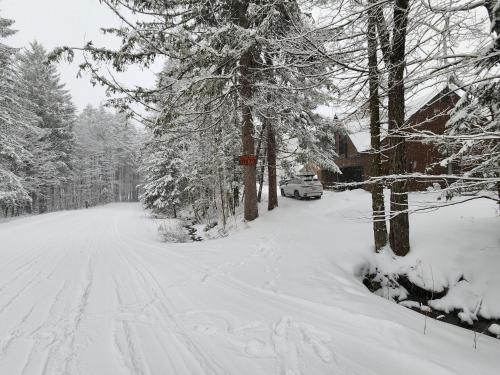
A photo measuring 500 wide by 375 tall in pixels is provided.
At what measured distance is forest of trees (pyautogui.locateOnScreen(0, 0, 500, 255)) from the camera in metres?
4.02

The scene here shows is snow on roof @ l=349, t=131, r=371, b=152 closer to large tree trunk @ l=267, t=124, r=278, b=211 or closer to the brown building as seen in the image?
the brown building

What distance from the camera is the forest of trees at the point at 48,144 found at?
19.5 m

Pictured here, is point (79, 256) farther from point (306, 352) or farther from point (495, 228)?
point (495, 228)

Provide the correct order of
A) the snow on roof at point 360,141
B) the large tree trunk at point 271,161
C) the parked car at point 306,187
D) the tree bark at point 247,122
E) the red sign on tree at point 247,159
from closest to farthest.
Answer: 1. the tree bark at point 247,122
2. the red sign on tree at point 247,159
3. the large tree trunk at point 271,161
4. the parked car at point 306,187
5. the snow on roof at point 360,141

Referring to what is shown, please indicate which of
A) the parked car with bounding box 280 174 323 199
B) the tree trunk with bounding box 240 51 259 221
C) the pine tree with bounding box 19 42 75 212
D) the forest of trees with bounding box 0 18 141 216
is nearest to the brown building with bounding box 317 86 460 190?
the parked car with bounding box 280 174 323 199

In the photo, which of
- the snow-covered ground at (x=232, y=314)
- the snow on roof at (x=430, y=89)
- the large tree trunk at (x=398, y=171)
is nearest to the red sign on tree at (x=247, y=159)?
the snow-covered ground at (x=232, y=314)

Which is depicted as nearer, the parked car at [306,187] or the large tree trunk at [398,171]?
the large tree trunk at [398,171]

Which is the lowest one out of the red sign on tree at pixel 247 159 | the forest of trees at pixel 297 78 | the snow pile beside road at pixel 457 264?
the snow pile beside road at pixel 457 264

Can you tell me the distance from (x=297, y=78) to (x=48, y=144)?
26.5 meters

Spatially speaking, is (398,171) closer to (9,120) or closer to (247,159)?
(247,159)

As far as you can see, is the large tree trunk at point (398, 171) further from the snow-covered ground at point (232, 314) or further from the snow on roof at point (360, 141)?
the snow on roof at point (360, 141)

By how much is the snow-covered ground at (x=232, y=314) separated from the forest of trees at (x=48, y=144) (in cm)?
590

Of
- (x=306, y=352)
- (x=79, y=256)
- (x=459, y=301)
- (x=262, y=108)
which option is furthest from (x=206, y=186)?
(x=306, y=352)

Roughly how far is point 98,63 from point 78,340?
771 centimetres
